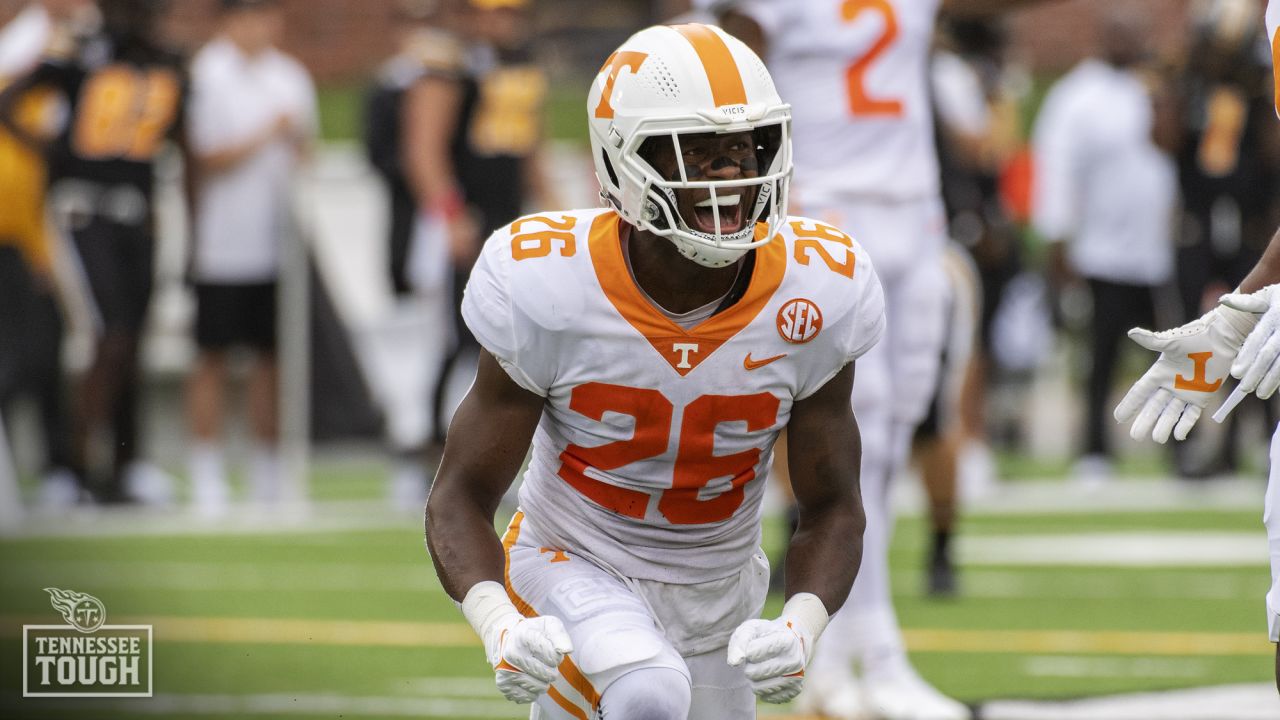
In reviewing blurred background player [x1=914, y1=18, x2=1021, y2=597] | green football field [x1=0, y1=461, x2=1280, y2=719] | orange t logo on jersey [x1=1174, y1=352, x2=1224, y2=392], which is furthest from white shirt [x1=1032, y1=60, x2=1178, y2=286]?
orange t logo on jersey [x1=1174, y1=352, x2=1224, y2=392]

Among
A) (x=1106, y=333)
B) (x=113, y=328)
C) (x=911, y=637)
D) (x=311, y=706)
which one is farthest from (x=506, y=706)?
(x=1106, y=333)

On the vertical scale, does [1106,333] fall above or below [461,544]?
below

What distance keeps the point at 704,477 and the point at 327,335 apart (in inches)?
352

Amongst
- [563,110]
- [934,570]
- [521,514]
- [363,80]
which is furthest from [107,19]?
[363,80]

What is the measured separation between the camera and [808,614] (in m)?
3.51

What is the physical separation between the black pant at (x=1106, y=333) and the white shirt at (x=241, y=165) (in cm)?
412

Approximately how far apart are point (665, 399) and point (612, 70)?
560 millimetres

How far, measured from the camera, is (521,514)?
393cm

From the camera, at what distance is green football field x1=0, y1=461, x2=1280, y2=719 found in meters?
5.52

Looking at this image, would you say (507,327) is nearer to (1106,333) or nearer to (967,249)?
(967,249)

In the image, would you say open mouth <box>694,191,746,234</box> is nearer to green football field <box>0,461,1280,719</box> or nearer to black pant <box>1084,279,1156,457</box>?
green football field <box>0,461,1280,719</box>

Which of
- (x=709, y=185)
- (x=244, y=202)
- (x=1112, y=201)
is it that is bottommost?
(x=244, y=202)

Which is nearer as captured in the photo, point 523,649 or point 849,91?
point 523,649

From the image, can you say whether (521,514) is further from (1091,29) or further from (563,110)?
(1091,29)
